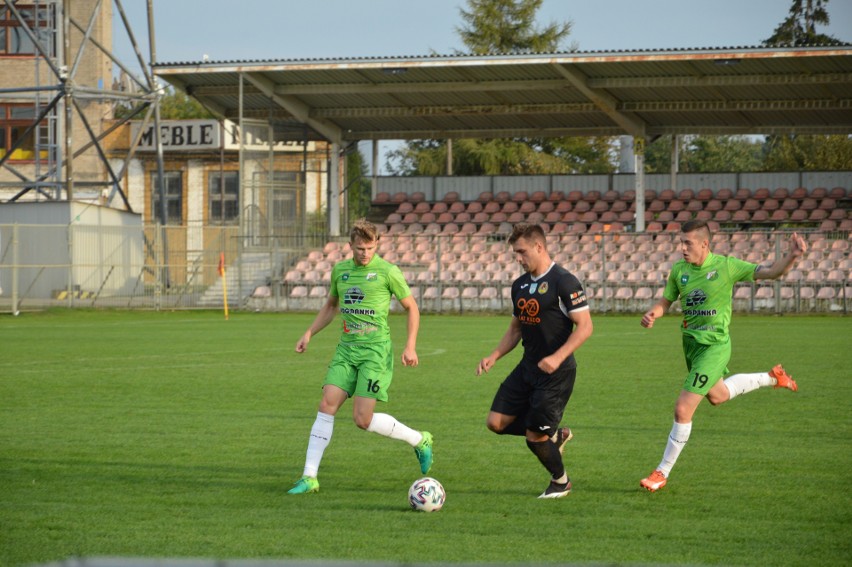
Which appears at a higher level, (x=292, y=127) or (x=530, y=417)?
(x=292, y=127)

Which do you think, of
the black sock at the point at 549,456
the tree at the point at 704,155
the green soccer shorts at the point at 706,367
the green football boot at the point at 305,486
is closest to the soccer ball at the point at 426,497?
the black sock at the point at 549,456

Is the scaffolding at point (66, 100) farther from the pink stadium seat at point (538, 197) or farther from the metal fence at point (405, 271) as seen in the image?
the pink stadium seat at point (538, 197)

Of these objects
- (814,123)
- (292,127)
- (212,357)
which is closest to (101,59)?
(292,127)

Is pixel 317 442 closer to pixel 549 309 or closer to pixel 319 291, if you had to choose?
pixel 549 309

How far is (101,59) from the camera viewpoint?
174ft

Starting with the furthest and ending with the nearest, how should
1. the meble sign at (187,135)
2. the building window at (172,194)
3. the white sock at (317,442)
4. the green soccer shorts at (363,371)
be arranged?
the building window at (172,194) → the meble sign at (187,135) → the green soccer shorts at (363,371) → the white sock at (317,442)

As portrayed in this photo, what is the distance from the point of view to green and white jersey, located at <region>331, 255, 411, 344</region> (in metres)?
8.12

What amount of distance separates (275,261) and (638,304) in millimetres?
10628

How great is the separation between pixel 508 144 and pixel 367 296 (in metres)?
48.9

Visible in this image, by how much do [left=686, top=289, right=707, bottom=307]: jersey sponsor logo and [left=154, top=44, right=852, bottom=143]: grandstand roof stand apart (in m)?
24.1

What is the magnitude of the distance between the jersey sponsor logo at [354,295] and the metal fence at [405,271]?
2258cm

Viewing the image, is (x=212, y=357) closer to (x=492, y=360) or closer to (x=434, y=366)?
(x=434, y=366)

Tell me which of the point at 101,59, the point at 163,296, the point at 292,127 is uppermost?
the point at 101,59

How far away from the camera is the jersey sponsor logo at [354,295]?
816 centimetres
